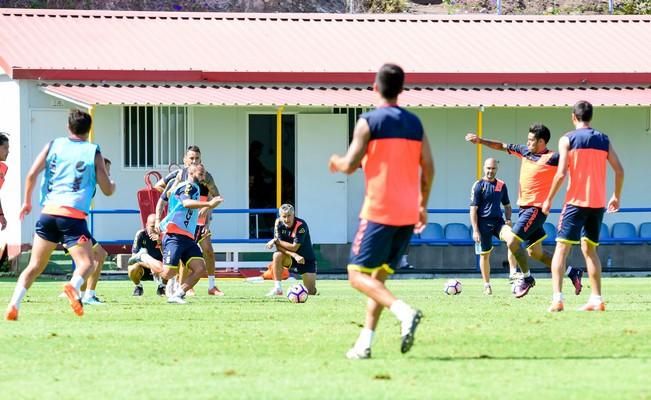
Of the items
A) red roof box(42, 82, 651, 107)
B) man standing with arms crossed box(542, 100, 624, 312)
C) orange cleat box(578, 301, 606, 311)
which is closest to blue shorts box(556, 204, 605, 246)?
man standing with arms crossed box(542, 100, 624, 312)

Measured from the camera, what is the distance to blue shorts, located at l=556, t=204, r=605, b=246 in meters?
14.5

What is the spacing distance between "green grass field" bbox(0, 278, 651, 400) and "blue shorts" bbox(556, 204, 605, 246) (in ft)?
2.57

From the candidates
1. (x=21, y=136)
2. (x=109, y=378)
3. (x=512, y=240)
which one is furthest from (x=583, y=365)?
(x=21, y=136)

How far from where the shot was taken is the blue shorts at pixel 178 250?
16.9 m

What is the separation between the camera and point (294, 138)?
29.9 meters

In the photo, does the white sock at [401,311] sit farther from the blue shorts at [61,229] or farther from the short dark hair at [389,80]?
the blue shorts at [61,229]

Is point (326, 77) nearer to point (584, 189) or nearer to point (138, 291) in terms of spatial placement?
point (138, 291)

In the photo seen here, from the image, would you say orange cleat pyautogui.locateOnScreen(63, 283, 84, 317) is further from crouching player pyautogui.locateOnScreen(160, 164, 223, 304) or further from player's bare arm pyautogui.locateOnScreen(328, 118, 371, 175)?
player's bare arm pyautogui.locateOnScreen(328, 118, 371, 175)

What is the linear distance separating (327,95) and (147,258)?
979 cm

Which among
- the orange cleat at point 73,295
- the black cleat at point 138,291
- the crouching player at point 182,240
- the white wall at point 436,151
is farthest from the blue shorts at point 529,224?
the white wall at point 436,151

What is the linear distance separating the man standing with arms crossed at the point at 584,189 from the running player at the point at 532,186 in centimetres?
241

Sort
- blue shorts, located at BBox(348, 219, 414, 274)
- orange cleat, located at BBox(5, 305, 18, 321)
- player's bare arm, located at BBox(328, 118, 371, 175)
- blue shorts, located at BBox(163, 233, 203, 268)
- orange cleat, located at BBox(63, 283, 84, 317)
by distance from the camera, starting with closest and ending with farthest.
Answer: player's bare arm, located at BBox(328, 118, 371, 175)
blue shorts, located at BBox(348, 219, 414, 274)
orange cleat, located at BBox(63, 283, 84, 317)
orange cleat, located at BBox(5, 305, 18, 321)
blue shorts, located at BBox(163, 233, 203, 268)

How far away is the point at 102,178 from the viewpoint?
44.7 ft

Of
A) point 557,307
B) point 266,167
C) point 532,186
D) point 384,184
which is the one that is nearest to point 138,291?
point 532,186
